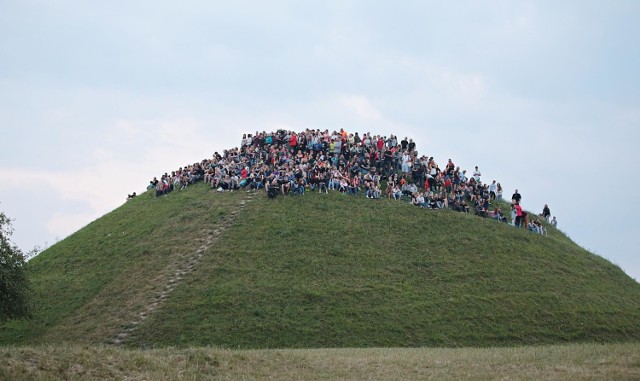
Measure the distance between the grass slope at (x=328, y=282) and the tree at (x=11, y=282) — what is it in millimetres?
2522

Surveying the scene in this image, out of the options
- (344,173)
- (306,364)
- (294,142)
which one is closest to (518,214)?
(344,173)

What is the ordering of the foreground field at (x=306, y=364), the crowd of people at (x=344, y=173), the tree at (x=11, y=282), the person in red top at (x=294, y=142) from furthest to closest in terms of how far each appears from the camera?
the person in red top at (x=294, y=142) → the crowd of people at (x=344, y=173) → the tree at (x=11, y=282) → the foreground field at (x=306, y=364)

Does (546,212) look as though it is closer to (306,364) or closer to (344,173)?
(344,173)

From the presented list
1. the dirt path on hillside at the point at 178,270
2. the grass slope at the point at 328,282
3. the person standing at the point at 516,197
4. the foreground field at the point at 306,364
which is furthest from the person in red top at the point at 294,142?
the foreground field at the point at 306,364

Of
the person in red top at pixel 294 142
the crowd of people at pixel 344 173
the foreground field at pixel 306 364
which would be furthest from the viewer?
the person in red top at pixel 294 142

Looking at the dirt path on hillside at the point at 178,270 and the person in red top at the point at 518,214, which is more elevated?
the person in red top at the point at 518,214

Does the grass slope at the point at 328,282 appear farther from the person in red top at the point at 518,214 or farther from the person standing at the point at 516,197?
the person standing at the point at 516,197

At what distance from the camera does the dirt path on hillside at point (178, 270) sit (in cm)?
4306

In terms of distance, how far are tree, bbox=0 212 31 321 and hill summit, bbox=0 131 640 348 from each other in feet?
8.18

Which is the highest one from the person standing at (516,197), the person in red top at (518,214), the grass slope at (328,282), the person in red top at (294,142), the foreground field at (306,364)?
the person in red top at (294,142)

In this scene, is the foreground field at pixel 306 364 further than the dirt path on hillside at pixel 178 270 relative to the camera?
No

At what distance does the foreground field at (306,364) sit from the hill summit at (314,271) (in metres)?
9.87

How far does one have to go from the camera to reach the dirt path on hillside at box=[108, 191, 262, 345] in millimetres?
43062

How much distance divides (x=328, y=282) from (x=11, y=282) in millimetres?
19506
